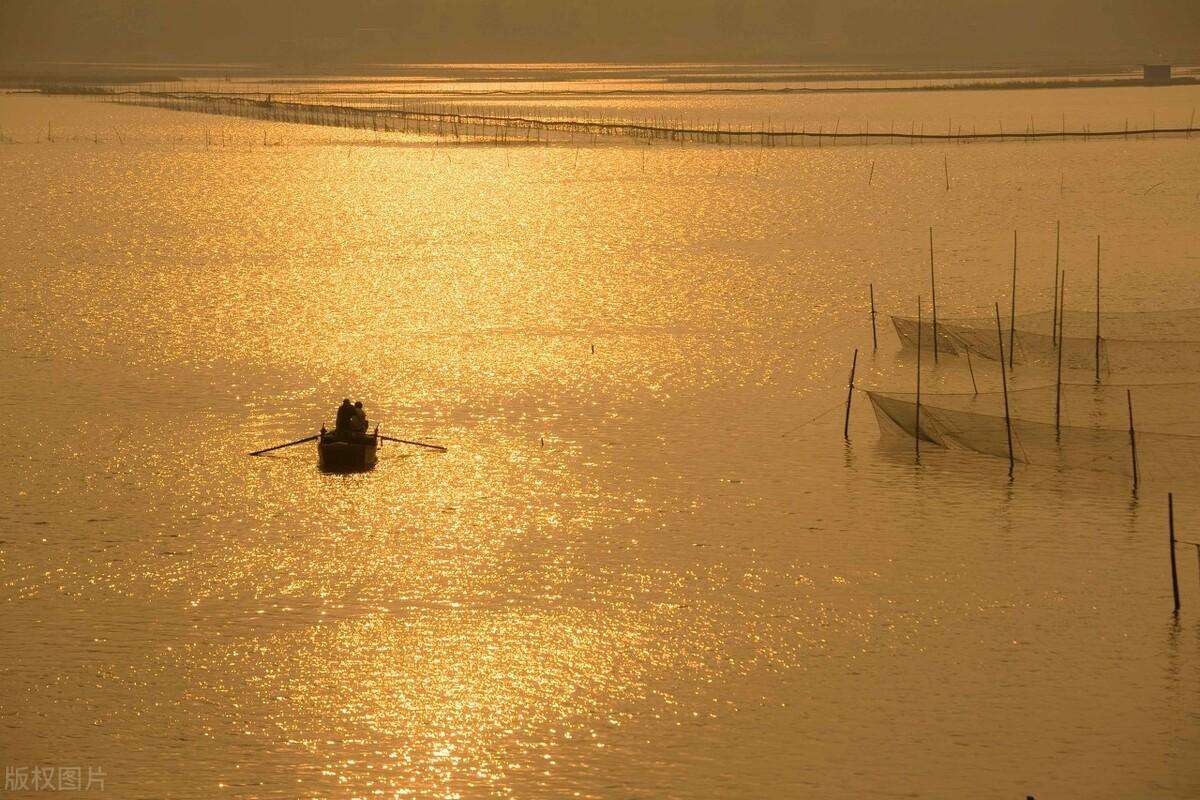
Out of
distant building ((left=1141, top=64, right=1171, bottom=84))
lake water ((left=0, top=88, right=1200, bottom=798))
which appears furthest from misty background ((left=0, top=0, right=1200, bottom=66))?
lake water ((left=0, top=88, right=1200, bottom=798))

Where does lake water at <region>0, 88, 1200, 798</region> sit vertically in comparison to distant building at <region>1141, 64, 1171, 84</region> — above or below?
below

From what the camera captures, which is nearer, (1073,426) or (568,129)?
(1073,426)

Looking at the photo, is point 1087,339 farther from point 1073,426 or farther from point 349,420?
point 349,420

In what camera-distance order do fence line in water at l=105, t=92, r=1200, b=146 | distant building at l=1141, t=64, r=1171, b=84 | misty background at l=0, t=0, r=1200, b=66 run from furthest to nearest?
misty background at l=0, t=0, r=1200, b=66 < distant building at l=1141, t=64, r=1171, b=84 < fence line in water at l=105, t=92, r=1200, b=146

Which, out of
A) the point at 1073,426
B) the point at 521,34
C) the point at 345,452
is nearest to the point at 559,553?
the point at 345,452

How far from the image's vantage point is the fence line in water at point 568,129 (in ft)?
175

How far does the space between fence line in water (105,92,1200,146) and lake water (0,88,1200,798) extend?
26.7 metres

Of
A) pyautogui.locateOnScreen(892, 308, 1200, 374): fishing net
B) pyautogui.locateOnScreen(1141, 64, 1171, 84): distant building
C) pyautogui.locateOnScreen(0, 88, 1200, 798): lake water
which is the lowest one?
pyautogui.locateOnScreen(0, 88, 1200, 798): lake water

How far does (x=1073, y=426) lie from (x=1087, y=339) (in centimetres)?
349

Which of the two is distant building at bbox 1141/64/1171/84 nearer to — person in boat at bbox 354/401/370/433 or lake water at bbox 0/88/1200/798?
lake water at bbox 0/88/1200/798

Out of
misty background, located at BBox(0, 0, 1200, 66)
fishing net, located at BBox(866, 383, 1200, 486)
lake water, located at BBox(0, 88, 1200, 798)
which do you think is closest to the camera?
lake water, located at BBox(0, 88, 1200, 798)

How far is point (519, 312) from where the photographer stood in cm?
2331

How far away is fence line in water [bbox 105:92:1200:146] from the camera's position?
A: 53.3 meters

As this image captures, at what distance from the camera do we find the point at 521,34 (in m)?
158
